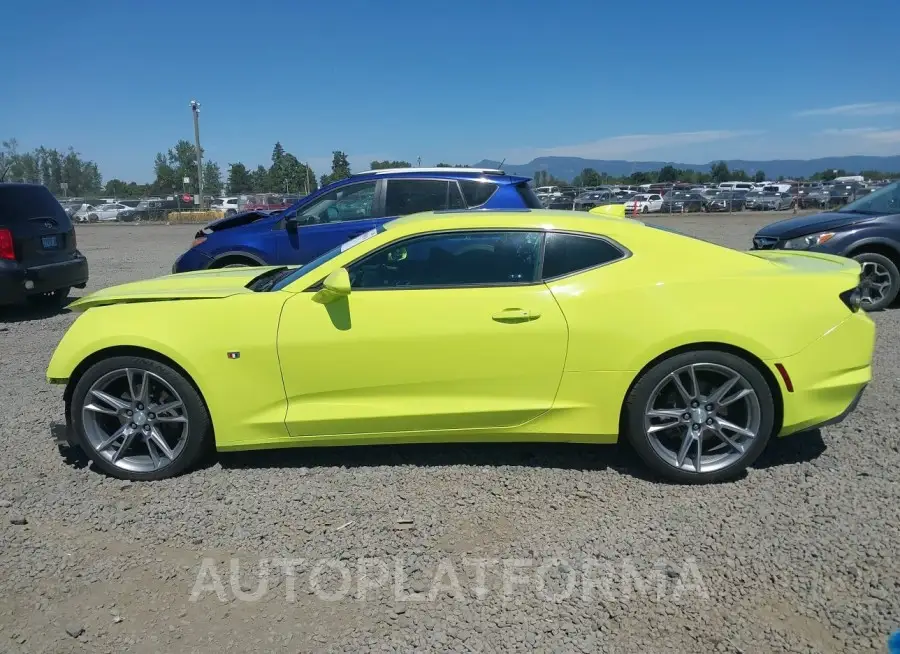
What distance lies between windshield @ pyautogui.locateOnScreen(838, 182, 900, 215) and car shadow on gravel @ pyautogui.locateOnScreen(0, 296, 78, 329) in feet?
33.7

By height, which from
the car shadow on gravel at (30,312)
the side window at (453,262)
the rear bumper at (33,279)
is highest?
the side window at (453,262)

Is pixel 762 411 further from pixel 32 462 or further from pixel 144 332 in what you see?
pixel 32 462

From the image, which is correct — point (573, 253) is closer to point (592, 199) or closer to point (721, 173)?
point (592, 199)

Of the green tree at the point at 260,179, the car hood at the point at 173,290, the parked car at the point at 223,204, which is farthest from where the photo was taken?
the green tree at the point at 260,179

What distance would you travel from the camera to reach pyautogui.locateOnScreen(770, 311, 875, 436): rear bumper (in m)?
3.60

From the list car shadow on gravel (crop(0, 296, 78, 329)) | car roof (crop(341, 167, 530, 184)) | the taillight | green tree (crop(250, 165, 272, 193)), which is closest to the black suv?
the taillight

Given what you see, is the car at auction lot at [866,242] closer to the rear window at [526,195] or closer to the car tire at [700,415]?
the rear window at [526,195]

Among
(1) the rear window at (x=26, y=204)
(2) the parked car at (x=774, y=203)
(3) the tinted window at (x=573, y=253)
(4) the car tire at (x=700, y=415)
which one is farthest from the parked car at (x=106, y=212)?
(4) the car tire at (x=700, y=415)

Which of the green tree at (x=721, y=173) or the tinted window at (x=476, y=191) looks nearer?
the tinted window at (x=476, y=191)

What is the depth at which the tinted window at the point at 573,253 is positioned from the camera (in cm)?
372

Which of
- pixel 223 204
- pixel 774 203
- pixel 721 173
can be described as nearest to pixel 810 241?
pixel 774 203

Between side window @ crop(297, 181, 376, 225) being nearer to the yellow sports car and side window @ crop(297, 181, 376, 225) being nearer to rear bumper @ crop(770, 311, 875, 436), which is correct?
the yellow sports car

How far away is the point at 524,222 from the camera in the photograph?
3.84 meters

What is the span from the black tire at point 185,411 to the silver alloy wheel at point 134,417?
0.08ft
